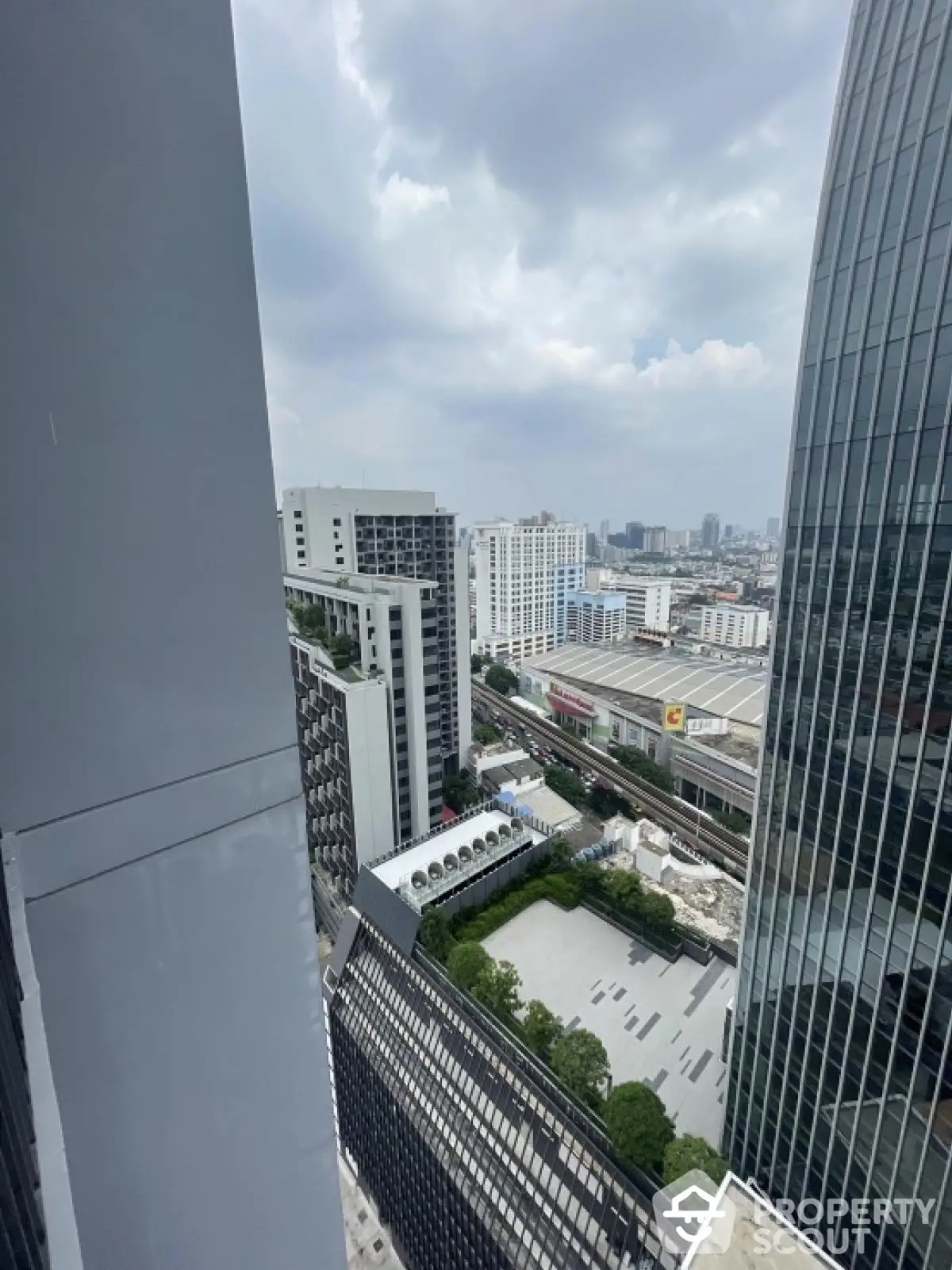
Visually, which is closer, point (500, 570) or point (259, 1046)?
point (259, 1046)

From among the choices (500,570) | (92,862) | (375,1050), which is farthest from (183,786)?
(500,570)

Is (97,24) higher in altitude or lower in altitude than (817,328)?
lower

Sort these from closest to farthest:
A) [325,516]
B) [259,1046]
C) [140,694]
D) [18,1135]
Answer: [18,1135]
[140,694]
[259,1046]
[325,516]

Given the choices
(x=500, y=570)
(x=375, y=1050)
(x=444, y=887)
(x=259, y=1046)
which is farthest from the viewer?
(x=500, y=570)

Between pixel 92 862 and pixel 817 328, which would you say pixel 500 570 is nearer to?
pixel 817 328

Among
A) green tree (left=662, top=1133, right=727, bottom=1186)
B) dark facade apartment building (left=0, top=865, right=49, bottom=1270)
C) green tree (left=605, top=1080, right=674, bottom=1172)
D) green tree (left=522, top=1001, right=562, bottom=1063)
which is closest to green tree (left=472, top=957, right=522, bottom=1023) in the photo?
green tree (left=522, top=1001, right=562, bottom=1063)

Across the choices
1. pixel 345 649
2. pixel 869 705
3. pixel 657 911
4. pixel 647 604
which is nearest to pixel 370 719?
pixel 345 649
